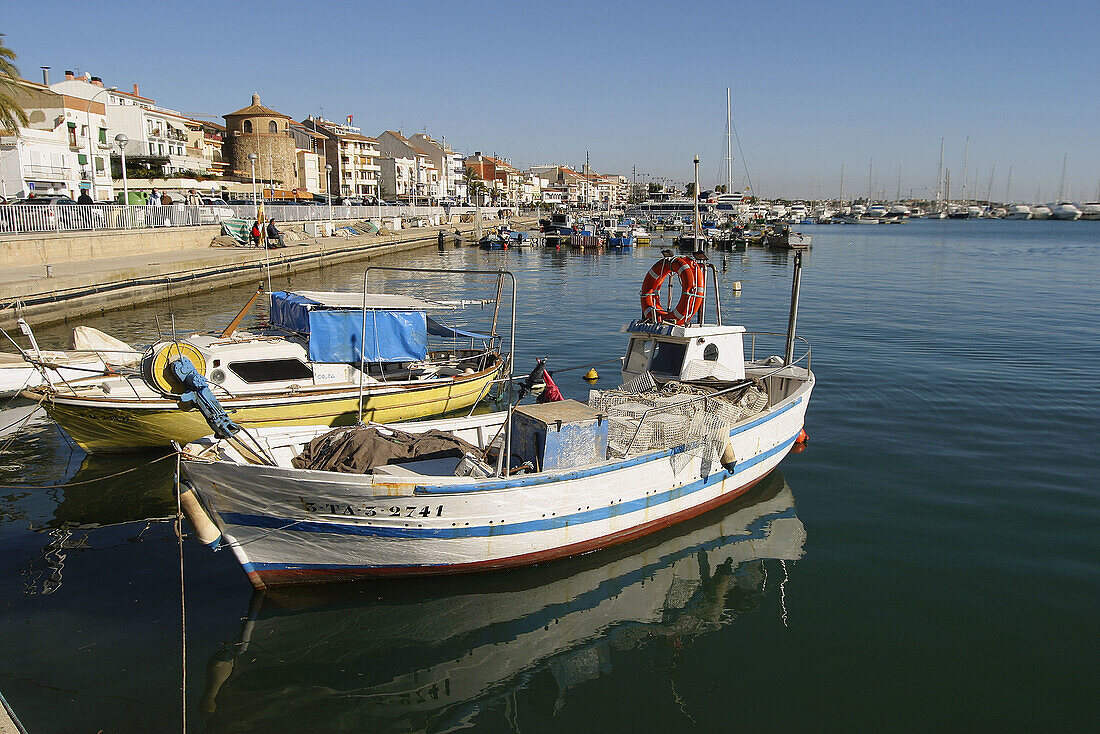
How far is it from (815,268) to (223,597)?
182 feet

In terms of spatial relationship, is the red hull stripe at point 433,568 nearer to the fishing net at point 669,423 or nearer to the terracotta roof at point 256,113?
the fishing net at point 669,423

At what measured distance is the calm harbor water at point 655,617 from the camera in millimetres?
7469

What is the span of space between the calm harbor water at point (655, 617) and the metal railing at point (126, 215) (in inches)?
A: 756

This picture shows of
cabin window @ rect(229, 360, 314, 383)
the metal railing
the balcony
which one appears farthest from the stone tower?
cabin window @ rect(229, 360, 314, 383)

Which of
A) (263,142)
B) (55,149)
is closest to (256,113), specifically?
(263,142)

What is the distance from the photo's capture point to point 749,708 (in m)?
7.55

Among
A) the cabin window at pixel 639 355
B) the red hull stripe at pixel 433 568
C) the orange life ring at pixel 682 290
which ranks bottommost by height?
the red hull stripe at pixel 433 568

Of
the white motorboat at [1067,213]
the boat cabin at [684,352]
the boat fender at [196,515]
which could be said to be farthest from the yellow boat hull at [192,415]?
the white motorboat at [1067,213]

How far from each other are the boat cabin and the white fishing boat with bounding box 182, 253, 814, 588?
28.7 inches

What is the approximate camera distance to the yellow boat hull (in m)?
13.2

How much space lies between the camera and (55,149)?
51125mm

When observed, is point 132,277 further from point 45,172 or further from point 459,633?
point 45,172

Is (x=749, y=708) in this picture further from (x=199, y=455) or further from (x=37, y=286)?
(x=37, y=286)

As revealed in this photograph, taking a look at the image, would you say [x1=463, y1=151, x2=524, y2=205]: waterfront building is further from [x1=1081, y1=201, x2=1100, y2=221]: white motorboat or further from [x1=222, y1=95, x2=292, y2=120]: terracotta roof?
[x1=1081, y1=201, x2=1100, y2=221]: white motorboat
